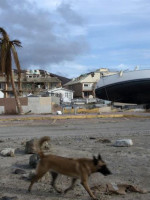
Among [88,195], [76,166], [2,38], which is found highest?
[2,38]

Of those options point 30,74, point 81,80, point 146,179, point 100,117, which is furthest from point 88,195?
point 30,74

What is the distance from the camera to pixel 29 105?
36531 millimetres

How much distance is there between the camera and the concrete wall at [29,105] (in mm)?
36062

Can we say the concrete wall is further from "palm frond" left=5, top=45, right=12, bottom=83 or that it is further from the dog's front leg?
the dog's front leg

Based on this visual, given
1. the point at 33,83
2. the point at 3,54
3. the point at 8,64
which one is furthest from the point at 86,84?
the point at 3,54

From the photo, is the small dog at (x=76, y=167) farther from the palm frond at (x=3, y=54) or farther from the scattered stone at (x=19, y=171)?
the palm frond at (x=3, y=54)

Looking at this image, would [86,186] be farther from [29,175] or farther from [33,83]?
[33,83]

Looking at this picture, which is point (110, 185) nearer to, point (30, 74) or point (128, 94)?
point (128, 94)

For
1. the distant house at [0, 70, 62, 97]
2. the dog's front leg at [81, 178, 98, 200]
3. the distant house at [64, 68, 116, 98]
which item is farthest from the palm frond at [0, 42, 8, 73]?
the distant house at [64, 68, 116, 98]

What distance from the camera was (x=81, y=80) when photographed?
92125 millimetres

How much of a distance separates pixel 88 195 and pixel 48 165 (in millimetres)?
948

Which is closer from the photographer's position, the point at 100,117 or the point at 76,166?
the point at 76,166

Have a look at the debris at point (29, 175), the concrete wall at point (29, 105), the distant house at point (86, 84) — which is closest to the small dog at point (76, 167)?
the debris at point (29, 175)

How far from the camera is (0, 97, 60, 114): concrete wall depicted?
36062 millimetres
